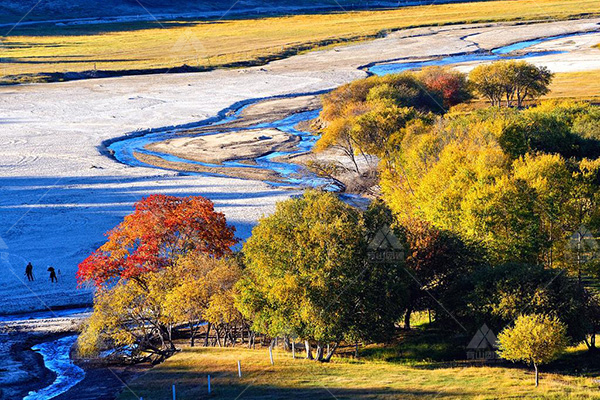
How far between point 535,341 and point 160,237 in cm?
2325

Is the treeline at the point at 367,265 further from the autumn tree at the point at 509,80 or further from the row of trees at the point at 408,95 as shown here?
the autumn tree at the point at 509,80

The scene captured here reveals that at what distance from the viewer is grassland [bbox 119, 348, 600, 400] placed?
108 ft

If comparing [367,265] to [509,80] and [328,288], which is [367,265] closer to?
[328,288]

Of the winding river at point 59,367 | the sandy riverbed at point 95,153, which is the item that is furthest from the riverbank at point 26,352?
the sandy riverbed at point 95,153

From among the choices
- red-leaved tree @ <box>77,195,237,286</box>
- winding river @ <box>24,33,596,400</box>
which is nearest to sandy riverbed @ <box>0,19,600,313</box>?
winding river @ <box>24,33,596,400</box>

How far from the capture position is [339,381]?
116ft

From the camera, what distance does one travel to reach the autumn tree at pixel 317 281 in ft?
124

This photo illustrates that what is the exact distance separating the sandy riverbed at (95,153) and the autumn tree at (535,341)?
2840cm

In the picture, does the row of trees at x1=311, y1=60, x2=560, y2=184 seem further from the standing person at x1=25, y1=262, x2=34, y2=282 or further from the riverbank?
the riverbank

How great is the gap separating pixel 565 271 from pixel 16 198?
4976 centimetres

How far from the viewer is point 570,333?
38.6 meters

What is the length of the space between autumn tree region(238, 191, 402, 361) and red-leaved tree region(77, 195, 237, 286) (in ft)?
27.5

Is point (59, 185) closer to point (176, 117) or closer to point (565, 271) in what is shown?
point (176, 117)

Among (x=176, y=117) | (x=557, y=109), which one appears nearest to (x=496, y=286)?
(x=557, y=109)
